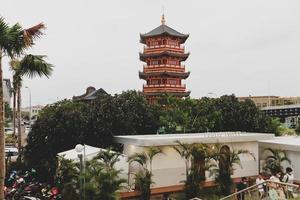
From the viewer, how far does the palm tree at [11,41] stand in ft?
35.7

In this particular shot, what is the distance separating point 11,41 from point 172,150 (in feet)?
30.5

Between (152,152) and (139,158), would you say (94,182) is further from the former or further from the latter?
(152,152)

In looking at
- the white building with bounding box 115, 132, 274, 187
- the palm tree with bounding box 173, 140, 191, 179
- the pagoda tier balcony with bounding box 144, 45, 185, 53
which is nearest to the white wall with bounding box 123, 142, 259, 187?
the white building with bounding box 115, 132, 274, 187

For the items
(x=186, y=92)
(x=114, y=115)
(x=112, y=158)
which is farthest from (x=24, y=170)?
(x=186, y=92)

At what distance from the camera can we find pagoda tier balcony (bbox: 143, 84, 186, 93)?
4175 centimetres

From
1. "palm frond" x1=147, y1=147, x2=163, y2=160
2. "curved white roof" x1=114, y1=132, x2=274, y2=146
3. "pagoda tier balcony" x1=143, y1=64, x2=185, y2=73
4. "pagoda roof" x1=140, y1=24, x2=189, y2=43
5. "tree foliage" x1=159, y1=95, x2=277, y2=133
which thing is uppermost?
"pagoda roof" x1=140, y1=24, x2=189, y2=43

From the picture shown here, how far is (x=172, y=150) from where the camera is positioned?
691 inches

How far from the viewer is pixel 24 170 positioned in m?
20.3

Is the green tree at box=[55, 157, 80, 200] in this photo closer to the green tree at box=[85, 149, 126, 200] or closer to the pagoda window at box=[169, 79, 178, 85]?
the green tree at box=[85, 149, 126, 200]

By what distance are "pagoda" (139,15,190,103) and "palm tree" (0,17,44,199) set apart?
1195 inches

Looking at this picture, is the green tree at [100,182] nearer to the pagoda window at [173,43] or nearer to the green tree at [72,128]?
the green tree at [72,128]

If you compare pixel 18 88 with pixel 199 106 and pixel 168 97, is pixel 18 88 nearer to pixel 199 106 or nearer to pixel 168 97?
pixel 168 97

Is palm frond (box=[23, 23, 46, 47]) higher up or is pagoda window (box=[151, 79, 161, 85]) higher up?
pagoda window (box=[151, 79, 161, 85])

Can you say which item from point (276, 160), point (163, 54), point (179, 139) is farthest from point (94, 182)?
point (163, 54)
